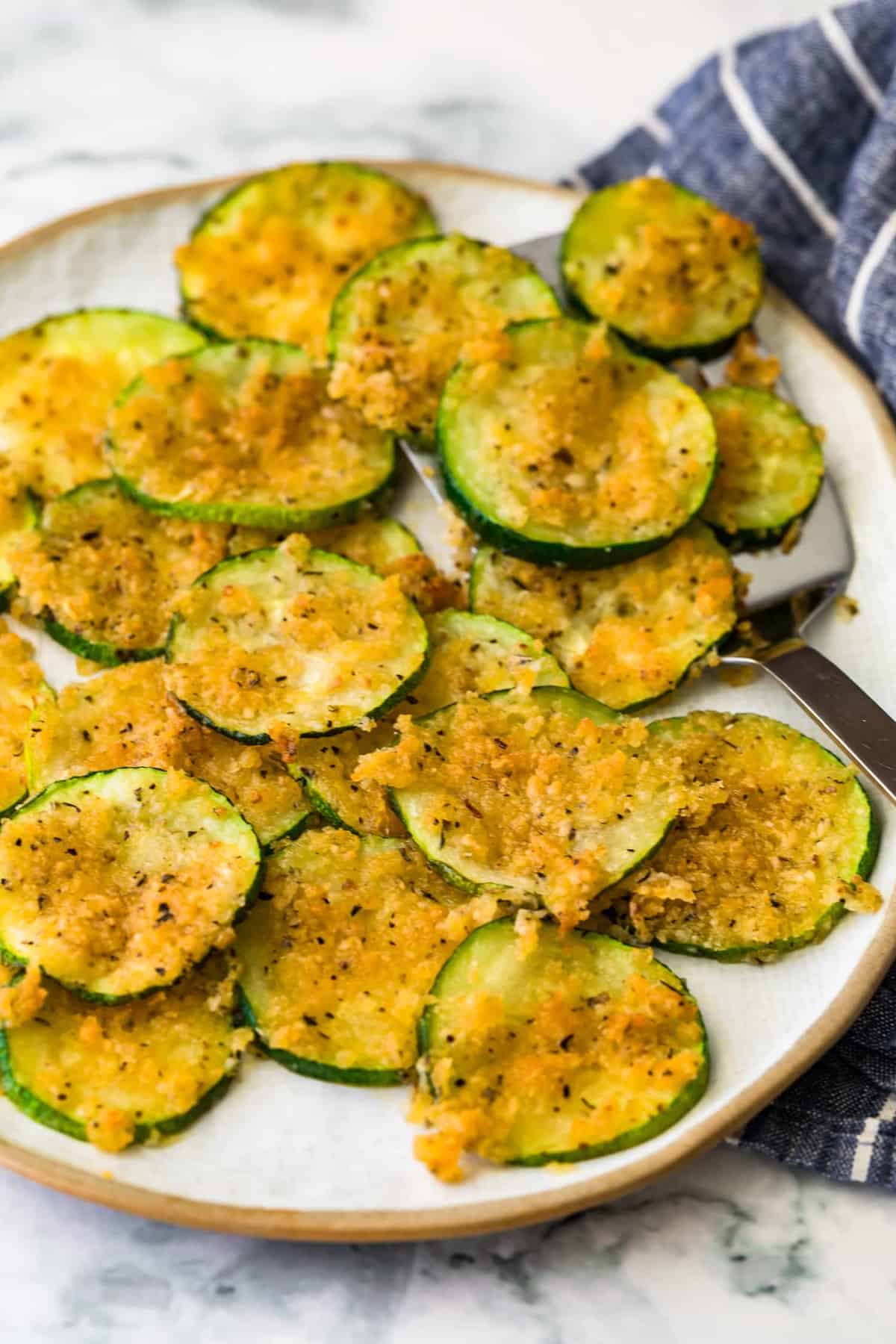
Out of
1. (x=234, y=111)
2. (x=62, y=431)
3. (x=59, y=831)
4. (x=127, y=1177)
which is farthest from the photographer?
(x=234, y=111)

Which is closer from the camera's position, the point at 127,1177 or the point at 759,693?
the point at 127,1177

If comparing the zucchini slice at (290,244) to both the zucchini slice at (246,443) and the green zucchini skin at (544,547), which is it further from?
the green zucchini skin at (544,547)

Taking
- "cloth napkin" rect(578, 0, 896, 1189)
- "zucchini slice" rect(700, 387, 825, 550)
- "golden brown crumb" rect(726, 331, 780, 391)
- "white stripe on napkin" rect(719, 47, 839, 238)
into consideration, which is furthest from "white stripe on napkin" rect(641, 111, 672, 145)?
"zucchini slice" rect(700, 387, 825, 550)

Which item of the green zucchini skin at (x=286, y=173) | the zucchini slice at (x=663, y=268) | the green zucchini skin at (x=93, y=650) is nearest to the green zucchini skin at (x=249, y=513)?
the green zucchini skin at (x=93, y=650)

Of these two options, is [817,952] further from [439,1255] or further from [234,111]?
[234,111]

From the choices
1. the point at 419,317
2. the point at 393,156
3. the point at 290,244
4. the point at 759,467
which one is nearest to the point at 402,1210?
the point at 759,467

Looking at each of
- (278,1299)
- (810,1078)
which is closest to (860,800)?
(810,1078)

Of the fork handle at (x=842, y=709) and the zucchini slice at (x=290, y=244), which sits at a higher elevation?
the zucchini slice at (x=290, y=244)
